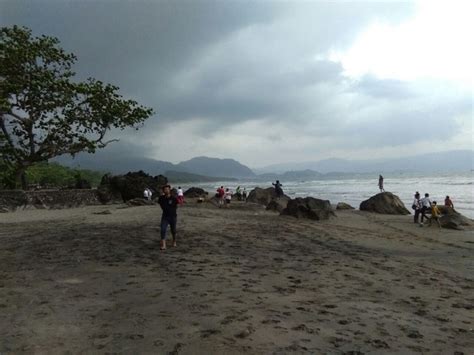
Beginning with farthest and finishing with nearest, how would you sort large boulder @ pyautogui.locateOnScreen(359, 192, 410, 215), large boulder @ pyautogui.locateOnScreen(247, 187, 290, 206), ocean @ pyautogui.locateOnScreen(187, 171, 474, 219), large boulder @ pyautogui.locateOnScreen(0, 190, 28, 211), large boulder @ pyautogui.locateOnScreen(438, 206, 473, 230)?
ocean @ pyautogui.locateOnScreen(187, 171, 474, 219), large boulder @ pyautogui.locateOnScreen(247, 187, 290, 206), large boulder @ pyautogui.locateOnScreen(359, 192, 410, 215), large boulder @ pyautogui.locateOnScreen(0, 190, 28, 211), large boulder @ pyautogui.locateOnScreen(438, 206, 473, 230)

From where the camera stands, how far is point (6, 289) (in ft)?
23.1

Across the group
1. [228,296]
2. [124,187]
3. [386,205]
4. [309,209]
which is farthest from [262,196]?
[228,296]

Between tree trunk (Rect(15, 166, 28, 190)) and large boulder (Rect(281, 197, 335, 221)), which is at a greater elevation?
tree trunk (Rect(15, 166, 28, 190))

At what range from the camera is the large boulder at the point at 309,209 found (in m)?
22.0

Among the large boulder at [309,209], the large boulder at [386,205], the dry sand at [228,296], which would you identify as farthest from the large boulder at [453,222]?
the dry sand at [228,296]

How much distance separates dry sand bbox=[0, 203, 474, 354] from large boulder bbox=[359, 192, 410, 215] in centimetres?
1465

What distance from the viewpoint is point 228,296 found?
22.0 ft

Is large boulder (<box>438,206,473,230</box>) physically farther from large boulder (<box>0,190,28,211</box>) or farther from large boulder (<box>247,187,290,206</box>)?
large boulder (<box>0,190,28,211</box>)

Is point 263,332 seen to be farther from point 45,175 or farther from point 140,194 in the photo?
point 45,175

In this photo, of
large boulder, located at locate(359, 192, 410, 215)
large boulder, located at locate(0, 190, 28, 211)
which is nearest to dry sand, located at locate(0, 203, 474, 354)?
large boulder, located at locate(0, 190, 28, 211)

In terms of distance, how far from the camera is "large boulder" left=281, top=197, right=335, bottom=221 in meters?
22.0

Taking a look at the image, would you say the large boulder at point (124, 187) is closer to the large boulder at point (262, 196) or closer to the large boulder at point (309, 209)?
the large boulder at point (262, 196)

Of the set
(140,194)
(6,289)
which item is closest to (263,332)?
(6,289)

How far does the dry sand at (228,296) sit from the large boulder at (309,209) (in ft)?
27.4
